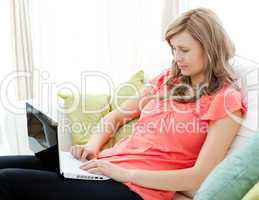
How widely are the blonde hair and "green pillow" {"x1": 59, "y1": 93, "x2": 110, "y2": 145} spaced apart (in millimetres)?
517

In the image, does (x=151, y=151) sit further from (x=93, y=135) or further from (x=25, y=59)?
(x=25, y=59)

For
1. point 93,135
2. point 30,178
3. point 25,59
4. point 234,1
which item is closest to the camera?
point 30,178

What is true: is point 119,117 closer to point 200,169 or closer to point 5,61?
point 200,169

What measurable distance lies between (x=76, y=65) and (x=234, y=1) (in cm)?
105

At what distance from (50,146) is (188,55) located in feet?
1.99

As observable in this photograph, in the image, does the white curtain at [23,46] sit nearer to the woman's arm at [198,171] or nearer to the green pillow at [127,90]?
the green pillow at [127,90]

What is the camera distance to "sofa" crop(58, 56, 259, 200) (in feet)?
4.93

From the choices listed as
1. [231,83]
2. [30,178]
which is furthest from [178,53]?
[30,178]

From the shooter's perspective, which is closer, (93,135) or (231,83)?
(231,83)

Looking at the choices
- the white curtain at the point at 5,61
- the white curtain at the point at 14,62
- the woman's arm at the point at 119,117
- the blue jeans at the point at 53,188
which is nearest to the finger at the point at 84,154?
the woman's arm at the point at 119,117

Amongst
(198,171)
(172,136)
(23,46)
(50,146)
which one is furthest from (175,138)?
(23,46)

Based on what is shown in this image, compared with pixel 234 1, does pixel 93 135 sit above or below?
below

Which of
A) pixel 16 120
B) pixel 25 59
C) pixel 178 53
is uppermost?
pixel 178 53

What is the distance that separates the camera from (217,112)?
1.47m
